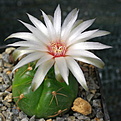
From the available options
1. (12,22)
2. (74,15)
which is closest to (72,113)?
(74,15)

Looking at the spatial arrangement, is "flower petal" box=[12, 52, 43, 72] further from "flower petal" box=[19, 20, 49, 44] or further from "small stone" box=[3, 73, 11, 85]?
"small stone" box=[3, 73, 11, 85]

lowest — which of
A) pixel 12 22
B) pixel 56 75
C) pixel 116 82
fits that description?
pixel 116 82

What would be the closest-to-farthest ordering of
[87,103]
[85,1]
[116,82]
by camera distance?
[87,103]
[116,82]
[85,1]

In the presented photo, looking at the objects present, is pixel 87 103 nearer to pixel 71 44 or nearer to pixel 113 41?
pixel 71 44

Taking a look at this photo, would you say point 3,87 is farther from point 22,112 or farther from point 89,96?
point 89,96

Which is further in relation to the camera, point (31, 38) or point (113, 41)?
point (113, 41)

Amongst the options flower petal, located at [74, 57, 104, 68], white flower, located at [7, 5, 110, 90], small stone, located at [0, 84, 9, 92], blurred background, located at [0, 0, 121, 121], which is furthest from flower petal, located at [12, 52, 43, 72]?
blurred background, located at [0, 0, 121, 121]
